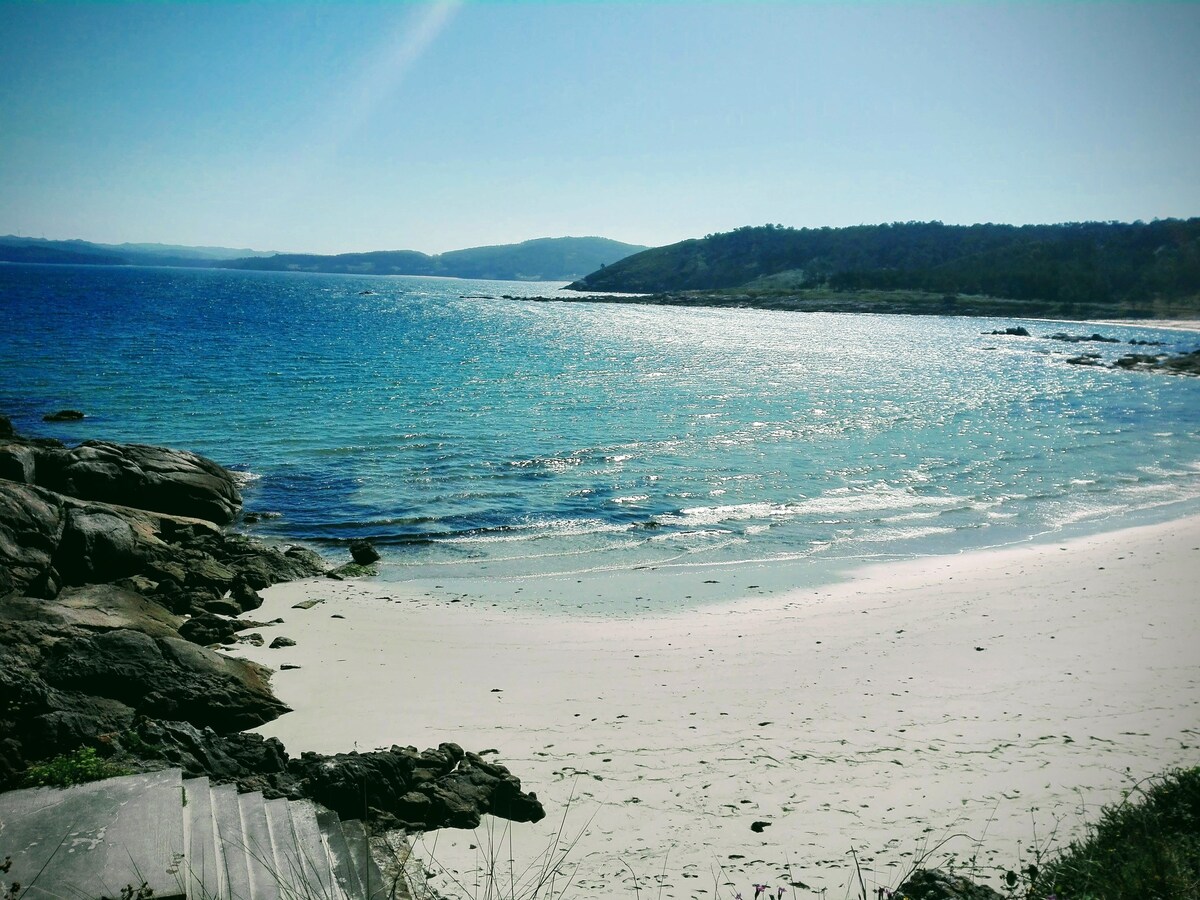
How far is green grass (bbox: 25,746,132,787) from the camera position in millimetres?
6352

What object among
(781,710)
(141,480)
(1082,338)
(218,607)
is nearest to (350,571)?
(218,607)

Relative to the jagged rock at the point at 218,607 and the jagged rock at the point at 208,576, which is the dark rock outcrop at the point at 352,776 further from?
the jagged rock at the point at 208,576

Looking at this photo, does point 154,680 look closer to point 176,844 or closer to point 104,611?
point 104,611

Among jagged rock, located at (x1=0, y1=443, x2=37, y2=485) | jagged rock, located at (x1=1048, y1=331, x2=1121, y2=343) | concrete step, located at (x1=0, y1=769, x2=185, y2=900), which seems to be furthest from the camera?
jagged rock, located at (x1=1048, y1=331, x2=1121, y2=343)

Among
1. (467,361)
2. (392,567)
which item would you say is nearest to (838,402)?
(467,361)

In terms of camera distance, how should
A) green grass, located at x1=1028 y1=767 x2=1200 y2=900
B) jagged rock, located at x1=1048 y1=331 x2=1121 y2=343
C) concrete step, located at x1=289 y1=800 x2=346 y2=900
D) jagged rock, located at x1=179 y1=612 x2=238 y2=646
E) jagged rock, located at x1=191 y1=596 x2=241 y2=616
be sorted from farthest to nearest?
jagged rock, located at x1=1048 y1=331 x2=1121 y2=343 < jagged rock, located at x1=191 y1=596 x2=241 y2=616 < jagged rock, located at x1=179 y1=612 x2=238 y2=646 < concrete step, located at x1=289 y1=800 x2=346 y2=900 < green grass, located at x1=1028 y1=767 x2=1200 y2=900

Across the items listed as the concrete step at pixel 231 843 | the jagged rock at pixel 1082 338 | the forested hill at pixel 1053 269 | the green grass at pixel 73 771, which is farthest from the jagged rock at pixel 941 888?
the forested hill at pixel 1053 269

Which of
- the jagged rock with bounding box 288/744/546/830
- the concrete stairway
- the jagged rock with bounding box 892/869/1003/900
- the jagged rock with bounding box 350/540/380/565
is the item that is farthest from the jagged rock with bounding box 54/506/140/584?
the jagged rock with bounding box 892/869/1003/900

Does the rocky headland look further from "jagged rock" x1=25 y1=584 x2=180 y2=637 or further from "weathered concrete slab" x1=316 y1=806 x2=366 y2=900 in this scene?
"weathered concrete slab" x1=316 y1=806 x2=366 y2=900

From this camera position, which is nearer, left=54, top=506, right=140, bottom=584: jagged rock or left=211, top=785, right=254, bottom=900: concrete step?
left=211, top=785, right=254, bottom=900: concrete step

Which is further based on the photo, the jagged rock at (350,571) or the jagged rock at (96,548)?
the jagged rock at (350,571)

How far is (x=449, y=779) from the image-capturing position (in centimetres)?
748

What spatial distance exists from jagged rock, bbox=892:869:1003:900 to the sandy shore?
0.54 meters

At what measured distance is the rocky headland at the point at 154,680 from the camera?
277 inches
